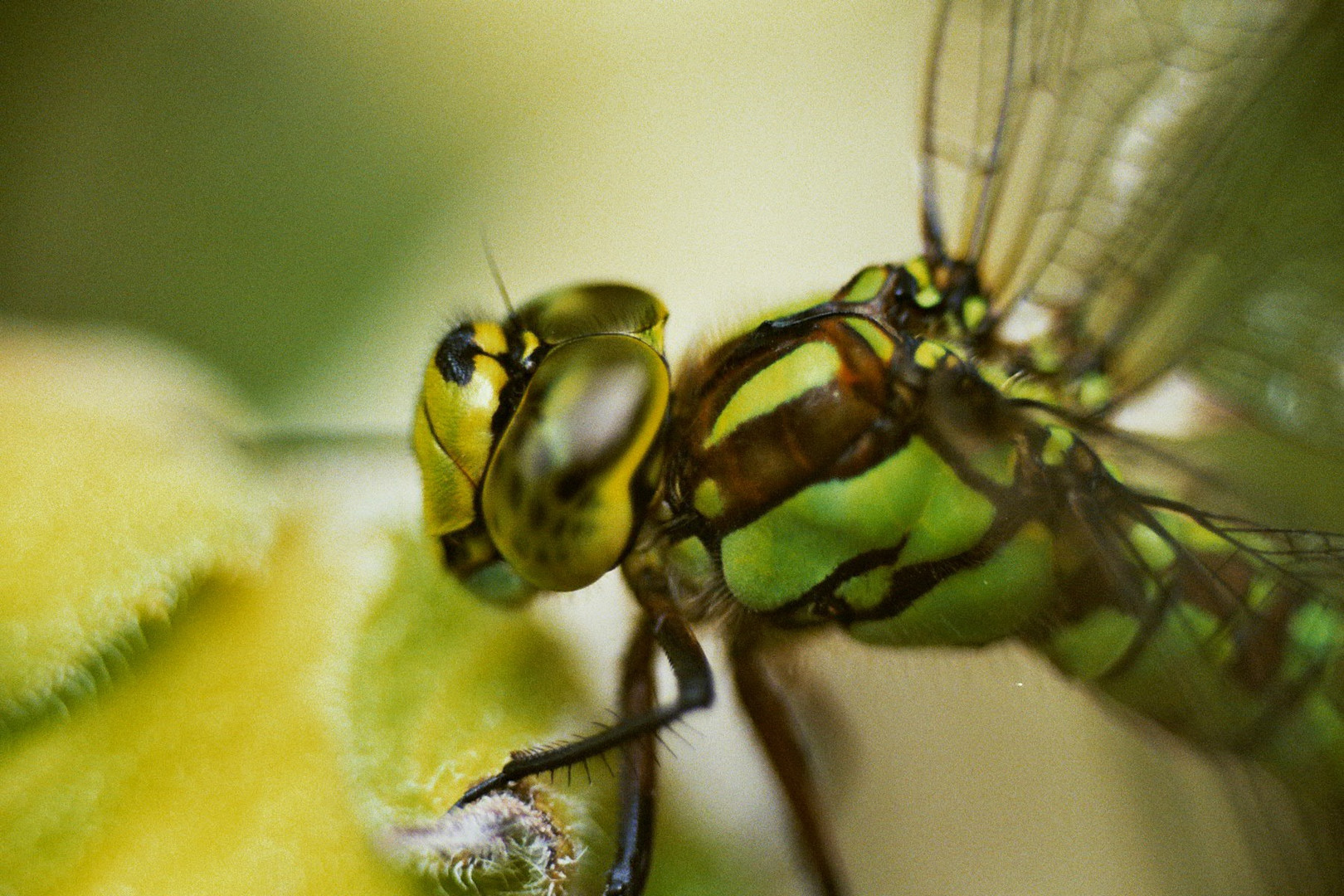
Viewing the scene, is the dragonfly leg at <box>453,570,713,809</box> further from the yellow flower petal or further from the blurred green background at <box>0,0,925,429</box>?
the blurred green background at <box>0,0,925,429</box>

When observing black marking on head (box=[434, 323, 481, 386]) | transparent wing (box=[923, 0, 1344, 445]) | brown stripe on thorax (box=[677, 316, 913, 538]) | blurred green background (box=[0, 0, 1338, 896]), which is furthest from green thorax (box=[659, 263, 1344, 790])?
blurred green background (box=[0, 0, 1338, 896])

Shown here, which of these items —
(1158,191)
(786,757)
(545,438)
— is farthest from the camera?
(1158,191)

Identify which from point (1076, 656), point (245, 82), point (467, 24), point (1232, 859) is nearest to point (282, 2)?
point (245, 82)

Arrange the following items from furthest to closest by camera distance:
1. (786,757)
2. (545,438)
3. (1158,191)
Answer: (1158,191) < (786,757) < (545,438)

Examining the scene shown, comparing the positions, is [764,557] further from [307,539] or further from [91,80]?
[91,80]

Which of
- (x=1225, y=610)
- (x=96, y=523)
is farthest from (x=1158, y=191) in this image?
(x=96, y=523)

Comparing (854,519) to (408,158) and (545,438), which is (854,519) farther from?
(408,158)
